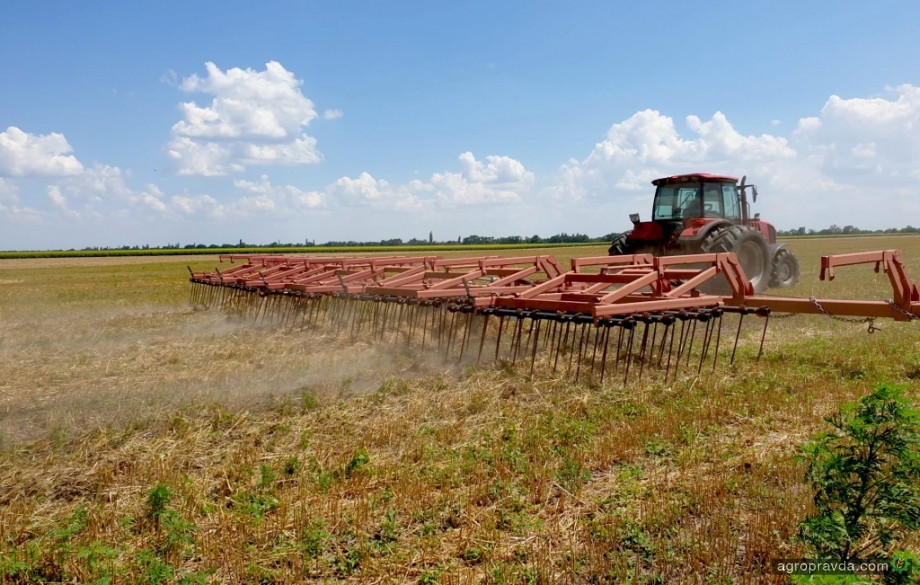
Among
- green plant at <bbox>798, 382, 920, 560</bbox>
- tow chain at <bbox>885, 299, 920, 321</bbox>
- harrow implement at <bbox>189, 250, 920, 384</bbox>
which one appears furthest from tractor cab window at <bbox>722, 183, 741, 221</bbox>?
green plant at <bbox>798, 382, 920, 560</bbox>

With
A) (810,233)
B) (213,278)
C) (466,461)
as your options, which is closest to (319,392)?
(466,461)

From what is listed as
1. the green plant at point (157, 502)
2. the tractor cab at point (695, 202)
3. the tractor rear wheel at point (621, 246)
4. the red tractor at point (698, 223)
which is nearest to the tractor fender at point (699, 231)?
the red tractor at point (698, 223)

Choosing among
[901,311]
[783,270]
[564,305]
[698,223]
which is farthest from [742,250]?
[564,305]

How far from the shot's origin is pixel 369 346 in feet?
24.6

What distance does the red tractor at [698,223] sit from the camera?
32.6ft

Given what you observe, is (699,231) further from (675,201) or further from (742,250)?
(675,201)

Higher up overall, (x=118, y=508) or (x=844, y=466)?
(x=844, y=466)

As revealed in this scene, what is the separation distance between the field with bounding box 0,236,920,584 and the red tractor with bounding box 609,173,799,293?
3581 millimetres

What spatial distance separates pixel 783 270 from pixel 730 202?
7.71ft

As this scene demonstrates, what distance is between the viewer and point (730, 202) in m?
11.0

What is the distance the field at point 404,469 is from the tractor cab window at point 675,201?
14.9 ft

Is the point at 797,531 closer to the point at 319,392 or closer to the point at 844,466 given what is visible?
the point at 844,466

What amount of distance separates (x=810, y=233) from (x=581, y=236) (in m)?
29.0

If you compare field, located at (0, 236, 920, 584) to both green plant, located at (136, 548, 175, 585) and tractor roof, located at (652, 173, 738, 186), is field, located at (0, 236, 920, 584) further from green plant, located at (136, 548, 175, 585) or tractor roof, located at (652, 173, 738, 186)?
tractor roof, located at (652, 173, 738, 186)
